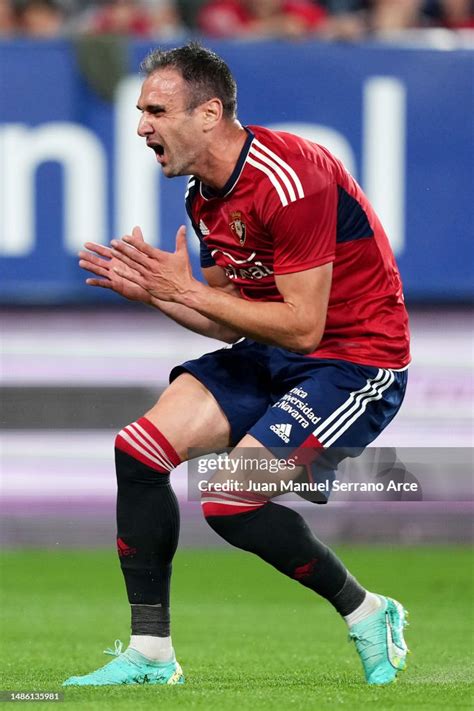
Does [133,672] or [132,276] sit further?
[133,672]

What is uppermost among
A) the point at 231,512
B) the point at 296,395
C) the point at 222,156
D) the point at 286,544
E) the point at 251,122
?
the point at 251,122

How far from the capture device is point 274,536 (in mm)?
4766

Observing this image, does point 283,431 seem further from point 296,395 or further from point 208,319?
point 208,319

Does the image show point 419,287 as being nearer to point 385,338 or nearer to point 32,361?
point 32,361

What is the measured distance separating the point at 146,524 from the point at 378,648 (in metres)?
0.90

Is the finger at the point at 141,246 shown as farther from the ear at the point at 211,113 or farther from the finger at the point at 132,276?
the ear at the point at 211,113

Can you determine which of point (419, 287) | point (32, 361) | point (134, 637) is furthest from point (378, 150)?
point (134, 637)

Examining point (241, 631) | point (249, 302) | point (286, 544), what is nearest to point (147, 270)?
point (249, 302)

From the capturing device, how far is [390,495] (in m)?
5.35

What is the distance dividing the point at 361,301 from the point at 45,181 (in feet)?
14.1

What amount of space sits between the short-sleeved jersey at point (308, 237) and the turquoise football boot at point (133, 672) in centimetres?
119

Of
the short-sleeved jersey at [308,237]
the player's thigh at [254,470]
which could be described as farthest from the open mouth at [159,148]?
the player's thigh at [254,470]

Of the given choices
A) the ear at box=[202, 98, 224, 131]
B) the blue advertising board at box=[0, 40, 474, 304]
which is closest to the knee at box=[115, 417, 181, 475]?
the ear at box=[202, 98, 224, 131]

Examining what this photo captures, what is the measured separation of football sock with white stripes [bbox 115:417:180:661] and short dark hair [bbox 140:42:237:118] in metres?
1.12
